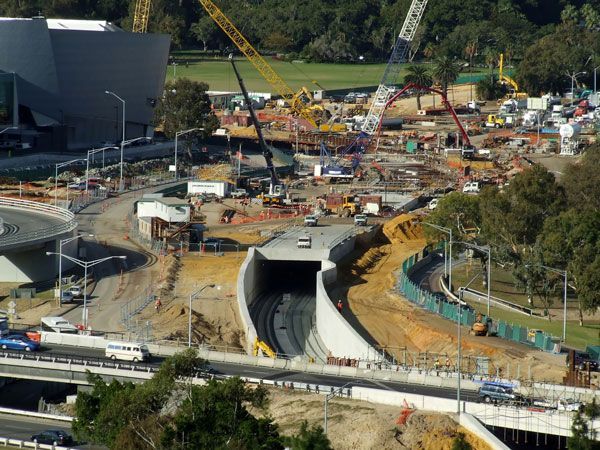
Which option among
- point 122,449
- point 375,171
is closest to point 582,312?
point 122,449

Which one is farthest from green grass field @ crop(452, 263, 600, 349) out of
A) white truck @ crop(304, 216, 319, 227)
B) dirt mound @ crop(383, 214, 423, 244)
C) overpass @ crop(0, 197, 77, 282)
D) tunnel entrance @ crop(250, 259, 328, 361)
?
overpass @ crop(0, 197, 77, 282)

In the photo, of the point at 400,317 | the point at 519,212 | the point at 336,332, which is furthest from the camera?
the point at 519,212

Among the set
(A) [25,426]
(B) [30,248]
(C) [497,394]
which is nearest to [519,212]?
(B) [30,248]

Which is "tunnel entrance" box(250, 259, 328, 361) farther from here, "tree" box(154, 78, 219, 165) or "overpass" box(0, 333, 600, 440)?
"tree" box(154, 78, 219, 165)

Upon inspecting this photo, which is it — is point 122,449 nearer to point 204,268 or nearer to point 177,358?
point 177,358

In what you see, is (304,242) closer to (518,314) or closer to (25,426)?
(518,314)
